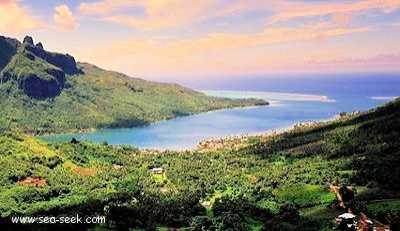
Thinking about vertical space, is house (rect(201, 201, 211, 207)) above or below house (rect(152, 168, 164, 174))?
below

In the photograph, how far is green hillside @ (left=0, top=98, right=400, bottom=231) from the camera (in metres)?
67.6

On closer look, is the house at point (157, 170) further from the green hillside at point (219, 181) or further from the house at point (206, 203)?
the house at point (206, 203)

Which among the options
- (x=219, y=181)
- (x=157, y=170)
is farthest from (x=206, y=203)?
(x=157, y=170)

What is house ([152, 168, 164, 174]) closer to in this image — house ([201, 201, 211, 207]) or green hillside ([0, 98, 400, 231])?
green hillside ([0, 98, 400, 231])

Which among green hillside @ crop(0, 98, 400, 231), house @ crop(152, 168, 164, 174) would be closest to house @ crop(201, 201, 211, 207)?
green hillside @ crop(0, 98, 400, 231)

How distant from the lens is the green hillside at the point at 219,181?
67.6 m

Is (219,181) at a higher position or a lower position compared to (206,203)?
higher

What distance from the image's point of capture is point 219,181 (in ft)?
351

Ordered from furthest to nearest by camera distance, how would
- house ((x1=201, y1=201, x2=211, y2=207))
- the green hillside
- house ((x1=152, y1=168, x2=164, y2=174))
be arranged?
house ((x1=152, y1=168, x2=164, y2=174)), house ((x1=201, y1=201, x2=211, y2=207)), the green hillside

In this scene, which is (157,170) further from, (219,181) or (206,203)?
(206,203)

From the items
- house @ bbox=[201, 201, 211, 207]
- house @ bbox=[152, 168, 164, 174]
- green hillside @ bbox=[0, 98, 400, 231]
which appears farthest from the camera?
house @ bbox=[152, 168, 164, 174]

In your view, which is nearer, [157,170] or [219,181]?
[219,181]

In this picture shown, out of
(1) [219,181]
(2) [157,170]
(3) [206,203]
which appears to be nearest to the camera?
(3) [206,203]

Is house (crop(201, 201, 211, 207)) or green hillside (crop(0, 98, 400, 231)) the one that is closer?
green hillside (crop(0, 98, 400, 231))
